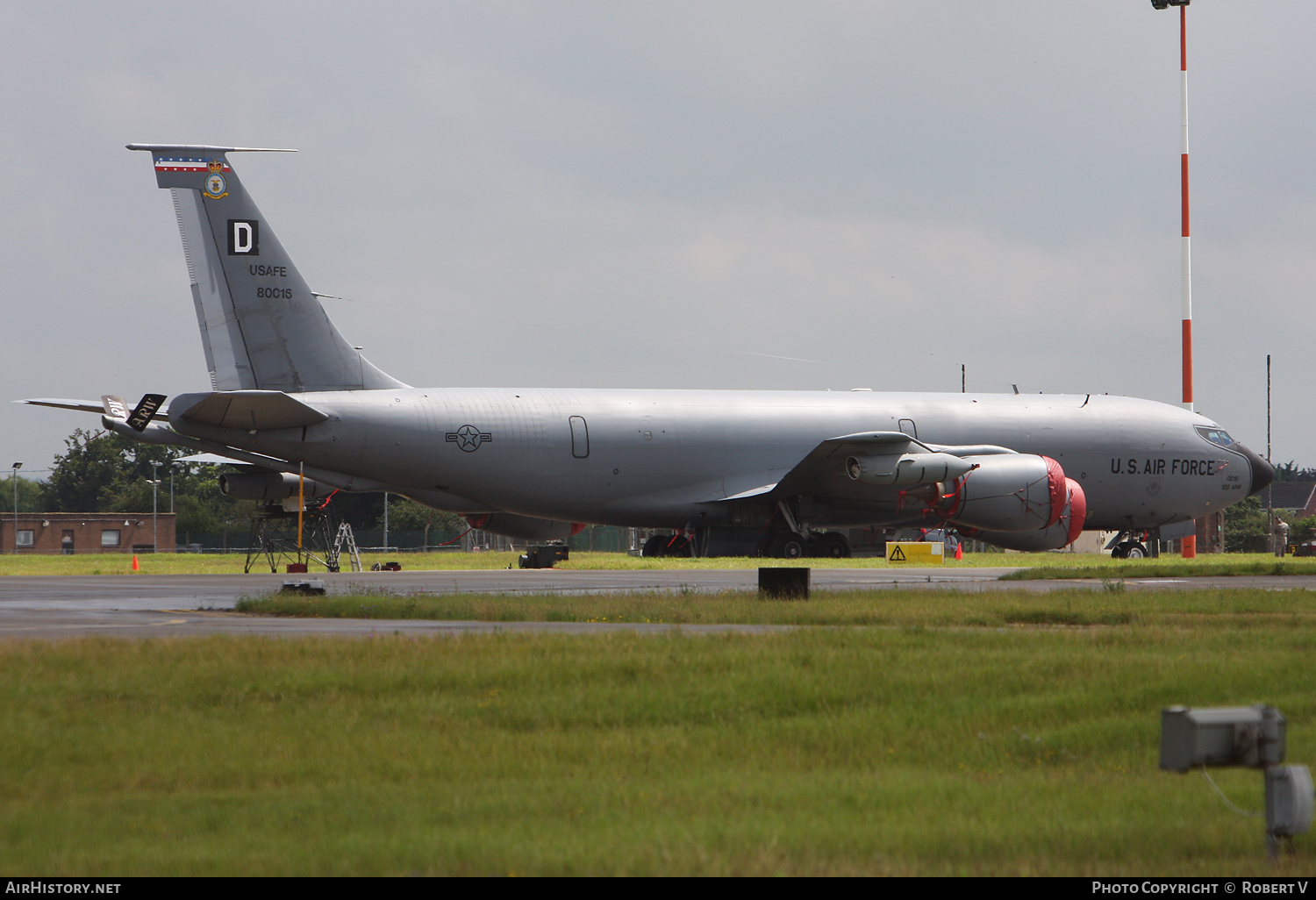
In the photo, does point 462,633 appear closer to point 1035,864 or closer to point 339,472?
point 1035,864

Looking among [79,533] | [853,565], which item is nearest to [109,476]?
[79,533]

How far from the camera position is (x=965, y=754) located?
8805 mm

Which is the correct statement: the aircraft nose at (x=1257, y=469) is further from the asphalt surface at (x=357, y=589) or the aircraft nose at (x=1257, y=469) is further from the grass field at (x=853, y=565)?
the asphalt surface at (x=357, y=589)

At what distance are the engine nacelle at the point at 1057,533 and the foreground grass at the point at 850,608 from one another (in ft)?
39.1

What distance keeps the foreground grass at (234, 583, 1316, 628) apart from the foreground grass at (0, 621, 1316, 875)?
271 centimetres

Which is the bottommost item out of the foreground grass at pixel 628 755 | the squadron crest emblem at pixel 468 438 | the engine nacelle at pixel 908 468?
the foreground grass at pixel 628 755

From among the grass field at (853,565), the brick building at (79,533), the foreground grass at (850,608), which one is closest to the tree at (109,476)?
the brick building at (79,533)

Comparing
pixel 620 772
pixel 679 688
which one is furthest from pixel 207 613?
pixel 620 772

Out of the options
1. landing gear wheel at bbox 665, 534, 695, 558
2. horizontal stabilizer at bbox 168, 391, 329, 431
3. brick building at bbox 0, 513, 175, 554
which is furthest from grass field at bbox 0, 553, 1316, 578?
brick building at bbox 0, 513, 175, 554

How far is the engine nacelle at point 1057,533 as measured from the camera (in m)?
32.2

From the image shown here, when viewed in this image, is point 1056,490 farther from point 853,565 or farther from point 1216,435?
point 1216,435

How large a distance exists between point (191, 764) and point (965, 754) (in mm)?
4895

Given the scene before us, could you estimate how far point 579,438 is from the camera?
3200 centimetres

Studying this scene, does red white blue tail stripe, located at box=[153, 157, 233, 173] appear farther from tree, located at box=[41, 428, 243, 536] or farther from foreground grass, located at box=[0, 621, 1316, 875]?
tree, located at box=[41, 428, 243, 536]
